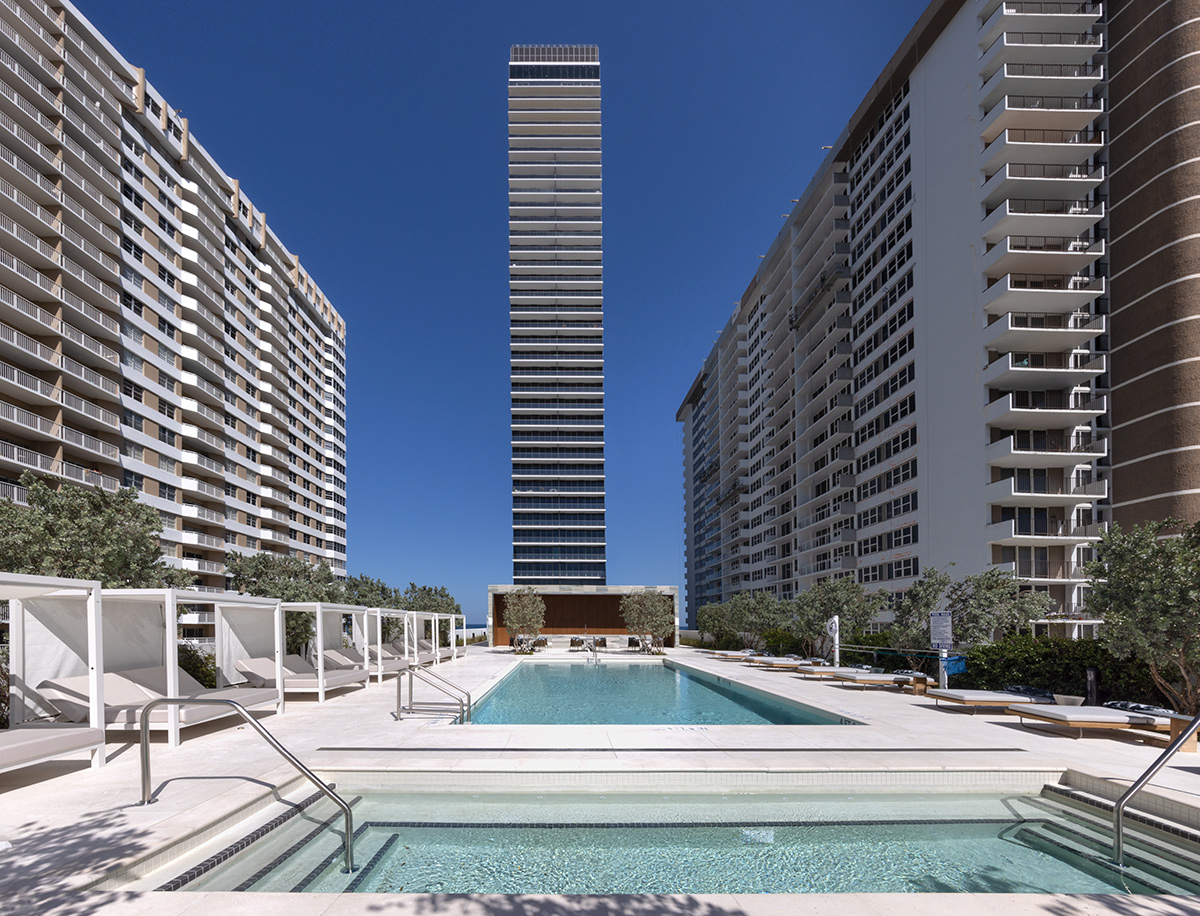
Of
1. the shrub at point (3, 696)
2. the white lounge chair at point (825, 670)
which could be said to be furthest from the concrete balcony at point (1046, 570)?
the shrub at point (3, 696)

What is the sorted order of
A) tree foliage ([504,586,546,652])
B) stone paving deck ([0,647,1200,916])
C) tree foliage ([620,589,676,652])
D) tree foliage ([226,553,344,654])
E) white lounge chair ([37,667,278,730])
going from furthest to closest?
tree foliage ([620,589,676,652]) → tree foliage ([504,586,546,652]) → tree foliage ([226,553,344,654]) → white lounge chair ([37,667,278,730]) → stone paving deck ([0,647,1200,916])

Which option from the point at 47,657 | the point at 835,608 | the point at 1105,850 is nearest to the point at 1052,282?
the point at 835,608

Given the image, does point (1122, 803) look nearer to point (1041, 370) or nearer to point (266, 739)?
point (266, 739)

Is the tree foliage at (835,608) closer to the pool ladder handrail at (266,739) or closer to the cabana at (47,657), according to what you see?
the pool ladder handrail at (266,739)

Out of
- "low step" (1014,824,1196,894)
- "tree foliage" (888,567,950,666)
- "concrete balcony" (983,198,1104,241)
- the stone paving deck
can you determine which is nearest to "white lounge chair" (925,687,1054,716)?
the stone paving deck

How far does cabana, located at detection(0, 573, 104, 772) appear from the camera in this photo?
7.53 m

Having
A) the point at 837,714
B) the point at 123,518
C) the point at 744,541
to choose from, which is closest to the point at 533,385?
the point at 744,541

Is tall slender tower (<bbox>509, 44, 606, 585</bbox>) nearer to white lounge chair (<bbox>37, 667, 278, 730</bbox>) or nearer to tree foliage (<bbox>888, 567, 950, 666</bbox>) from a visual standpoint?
tree foliage (<bbox>888, 567, 950, 666</bbox>)

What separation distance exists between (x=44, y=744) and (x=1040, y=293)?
38.2 meters

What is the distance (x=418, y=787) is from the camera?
328 inches

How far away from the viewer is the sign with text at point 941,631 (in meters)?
17.0

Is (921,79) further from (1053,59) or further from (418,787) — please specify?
(418,787)

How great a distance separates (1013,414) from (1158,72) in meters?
17.7

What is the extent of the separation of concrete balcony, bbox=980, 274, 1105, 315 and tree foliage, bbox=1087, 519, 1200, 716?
23.9 meters
